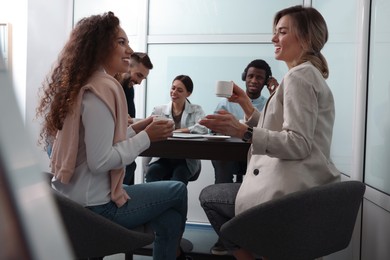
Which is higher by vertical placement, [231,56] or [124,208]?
[231,56]

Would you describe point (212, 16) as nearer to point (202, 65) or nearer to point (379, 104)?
point (202, 65)

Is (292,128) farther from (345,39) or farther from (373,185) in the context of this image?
(345,39)

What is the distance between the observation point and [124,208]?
51.7 inches

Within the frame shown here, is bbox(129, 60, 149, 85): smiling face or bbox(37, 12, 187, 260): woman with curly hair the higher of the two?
bbox(129, 60, 149, 85): smiling face

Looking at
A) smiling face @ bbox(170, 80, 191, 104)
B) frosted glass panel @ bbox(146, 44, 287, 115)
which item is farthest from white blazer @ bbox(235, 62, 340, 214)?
frosted glass panel @ bbox(146, 44, 287, 115)

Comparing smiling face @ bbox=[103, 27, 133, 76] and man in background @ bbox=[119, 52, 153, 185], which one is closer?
smiling face @ bbox=[103, 27, 133, 76]

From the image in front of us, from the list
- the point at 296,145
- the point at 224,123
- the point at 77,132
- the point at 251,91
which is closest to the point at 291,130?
the point at 296,145

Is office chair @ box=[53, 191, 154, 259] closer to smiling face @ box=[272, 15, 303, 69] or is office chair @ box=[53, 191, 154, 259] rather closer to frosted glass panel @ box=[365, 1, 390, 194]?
smiling face @ box=[272, 15, 303, 69]

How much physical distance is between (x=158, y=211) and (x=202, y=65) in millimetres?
2761

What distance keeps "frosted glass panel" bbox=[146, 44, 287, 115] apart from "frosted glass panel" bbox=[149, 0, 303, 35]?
16 cm

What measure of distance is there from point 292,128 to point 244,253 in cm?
51

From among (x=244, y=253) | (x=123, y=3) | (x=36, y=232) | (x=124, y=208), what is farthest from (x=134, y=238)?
(x=123, y=3)

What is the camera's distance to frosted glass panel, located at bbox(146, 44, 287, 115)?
3.86m

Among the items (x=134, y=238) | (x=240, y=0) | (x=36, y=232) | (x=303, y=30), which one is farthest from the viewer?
(x=240, y=0)
